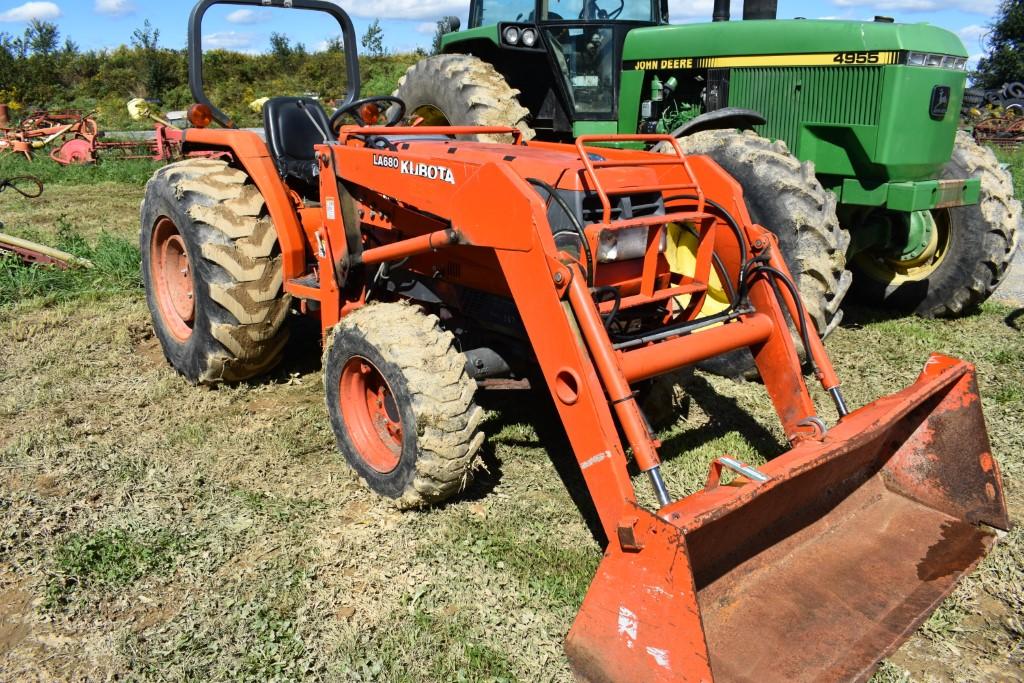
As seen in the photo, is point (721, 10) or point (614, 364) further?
point (721, 10)

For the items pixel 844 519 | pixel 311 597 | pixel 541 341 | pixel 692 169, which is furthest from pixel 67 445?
pixel 844 519

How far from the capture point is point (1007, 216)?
19.7 ft

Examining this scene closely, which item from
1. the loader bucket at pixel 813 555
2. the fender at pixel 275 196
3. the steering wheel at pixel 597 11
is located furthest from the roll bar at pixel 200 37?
the loader bucket at pixel 813 555

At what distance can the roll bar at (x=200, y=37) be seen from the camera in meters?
4.43

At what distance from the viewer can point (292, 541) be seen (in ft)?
11.0

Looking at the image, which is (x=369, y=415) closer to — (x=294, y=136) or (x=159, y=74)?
(x=294, y=136)

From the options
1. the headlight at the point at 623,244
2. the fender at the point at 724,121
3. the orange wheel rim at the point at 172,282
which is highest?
the fender at the point at 724,121

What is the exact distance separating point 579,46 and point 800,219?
9.02 ft

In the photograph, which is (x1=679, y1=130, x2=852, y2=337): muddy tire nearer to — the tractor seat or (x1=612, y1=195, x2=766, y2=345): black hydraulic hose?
(x1=612, y1=195, x2=766, y2=345): black hydraulic hose

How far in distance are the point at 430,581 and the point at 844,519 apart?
1.60m

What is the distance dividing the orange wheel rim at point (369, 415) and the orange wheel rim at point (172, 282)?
179 centimetres

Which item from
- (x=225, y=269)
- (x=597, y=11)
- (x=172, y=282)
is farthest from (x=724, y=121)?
(x=172, y=282)

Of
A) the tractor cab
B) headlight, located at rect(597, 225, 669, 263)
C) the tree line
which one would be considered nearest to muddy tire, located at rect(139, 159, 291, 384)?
headlight, located at rect(597, 225, 669, 263)

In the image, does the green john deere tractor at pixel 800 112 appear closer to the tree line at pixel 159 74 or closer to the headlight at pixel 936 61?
the headlight at pixel 936 61
